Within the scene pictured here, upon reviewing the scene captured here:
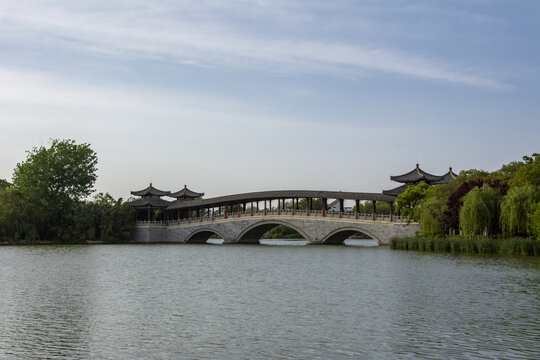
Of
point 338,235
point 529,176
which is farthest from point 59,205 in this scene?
point 529,176

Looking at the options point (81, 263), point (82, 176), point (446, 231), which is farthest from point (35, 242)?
point (446, 231)

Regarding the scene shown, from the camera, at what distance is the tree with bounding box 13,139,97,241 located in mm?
56875

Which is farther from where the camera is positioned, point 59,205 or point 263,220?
point 59,205

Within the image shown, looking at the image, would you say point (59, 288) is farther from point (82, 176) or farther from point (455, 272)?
point (82, 176)

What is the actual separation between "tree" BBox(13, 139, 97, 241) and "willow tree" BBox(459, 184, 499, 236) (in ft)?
127

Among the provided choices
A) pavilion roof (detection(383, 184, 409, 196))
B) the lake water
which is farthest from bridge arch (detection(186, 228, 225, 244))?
the lake water

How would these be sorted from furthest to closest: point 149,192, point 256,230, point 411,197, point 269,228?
point 149,192, point 269,228, point 256,230, point 411,197

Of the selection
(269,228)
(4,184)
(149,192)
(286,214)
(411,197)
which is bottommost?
(269,228)

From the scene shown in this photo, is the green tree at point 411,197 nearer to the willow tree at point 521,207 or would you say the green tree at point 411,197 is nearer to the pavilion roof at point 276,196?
the pavilion roof at point 276,196

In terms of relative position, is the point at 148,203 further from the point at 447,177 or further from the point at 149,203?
the point at 447,177

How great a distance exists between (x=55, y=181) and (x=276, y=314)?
161 ft

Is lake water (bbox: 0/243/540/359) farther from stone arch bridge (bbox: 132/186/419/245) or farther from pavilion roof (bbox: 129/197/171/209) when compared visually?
pavilion roof (bbox: 129/197/171/209)

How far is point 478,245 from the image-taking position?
102ft

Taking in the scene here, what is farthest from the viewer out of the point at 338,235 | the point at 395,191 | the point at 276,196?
the point at 276,196
